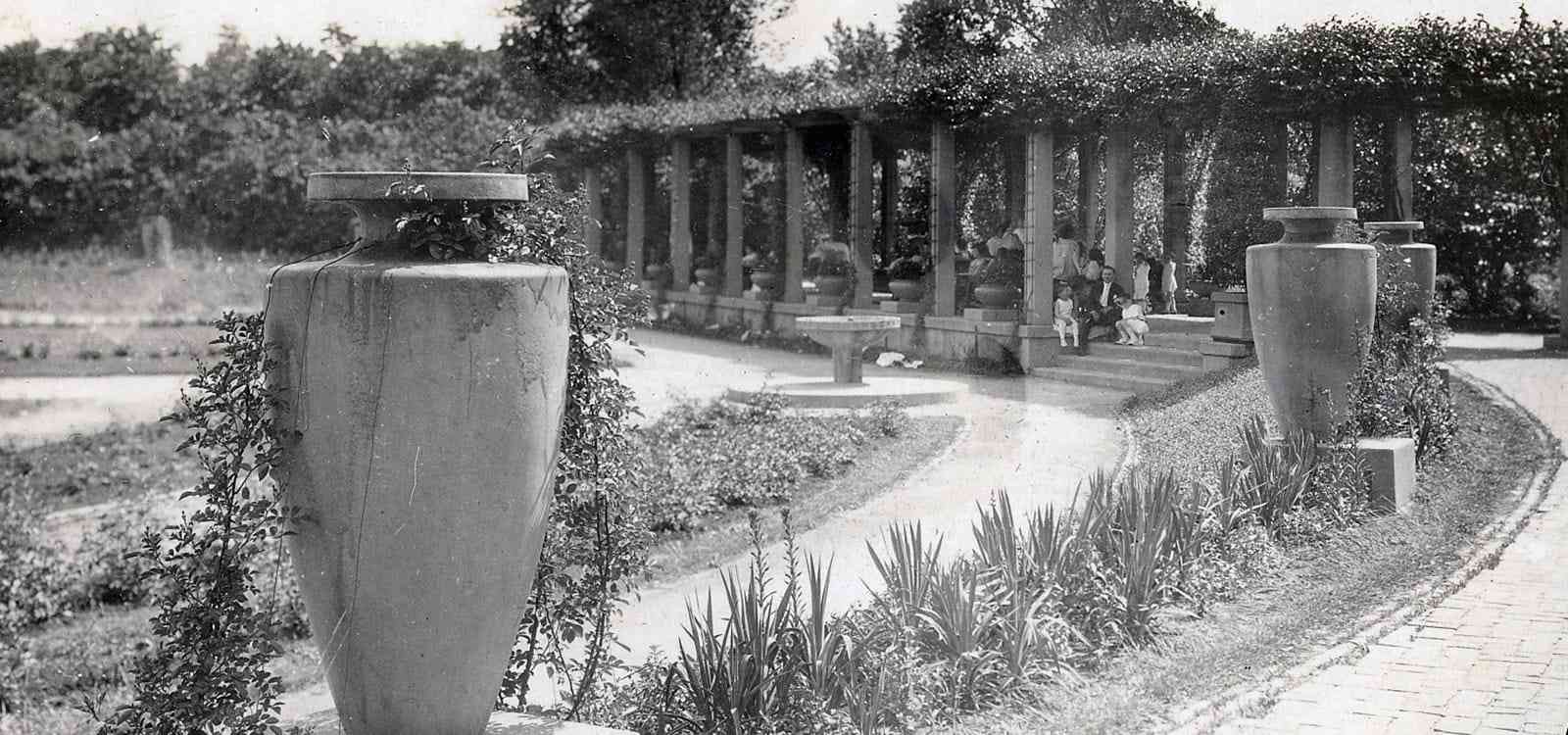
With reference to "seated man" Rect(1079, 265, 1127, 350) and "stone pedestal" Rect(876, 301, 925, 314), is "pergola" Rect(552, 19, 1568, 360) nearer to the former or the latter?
"seated man" Rect(1079, 265, 1127, 350)

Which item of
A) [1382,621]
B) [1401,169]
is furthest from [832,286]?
[1382,621]

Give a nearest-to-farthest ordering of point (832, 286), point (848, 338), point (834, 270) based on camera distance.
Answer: point (848, 338) < point (832, 286) < point (834, 270)

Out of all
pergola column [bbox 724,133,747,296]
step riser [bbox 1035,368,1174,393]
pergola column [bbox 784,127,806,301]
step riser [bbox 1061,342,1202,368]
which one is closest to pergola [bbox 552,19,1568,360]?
step riser [bbox 1061,342,1202,368]

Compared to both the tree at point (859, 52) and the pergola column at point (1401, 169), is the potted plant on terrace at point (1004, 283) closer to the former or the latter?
the tree at point (859, 52)

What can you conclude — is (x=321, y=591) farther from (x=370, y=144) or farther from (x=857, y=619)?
(x=370, y=144)

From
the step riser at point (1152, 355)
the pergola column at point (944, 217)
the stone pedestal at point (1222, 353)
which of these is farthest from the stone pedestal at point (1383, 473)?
the pergola column at point (944, 217)

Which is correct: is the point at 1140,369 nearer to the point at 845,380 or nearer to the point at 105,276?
the point at 845,380

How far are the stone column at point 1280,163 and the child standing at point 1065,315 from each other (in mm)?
1146

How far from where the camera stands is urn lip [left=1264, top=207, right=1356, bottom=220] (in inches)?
251

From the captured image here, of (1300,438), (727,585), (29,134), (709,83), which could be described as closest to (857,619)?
(727,585)

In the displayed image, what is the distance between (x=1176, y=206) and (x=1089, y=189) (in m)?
0.55

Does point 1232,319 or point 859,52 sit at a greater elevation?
point 859,52

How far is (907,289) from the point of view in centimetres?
1246

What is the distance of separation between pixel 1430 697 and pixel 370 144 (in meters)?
9.55
